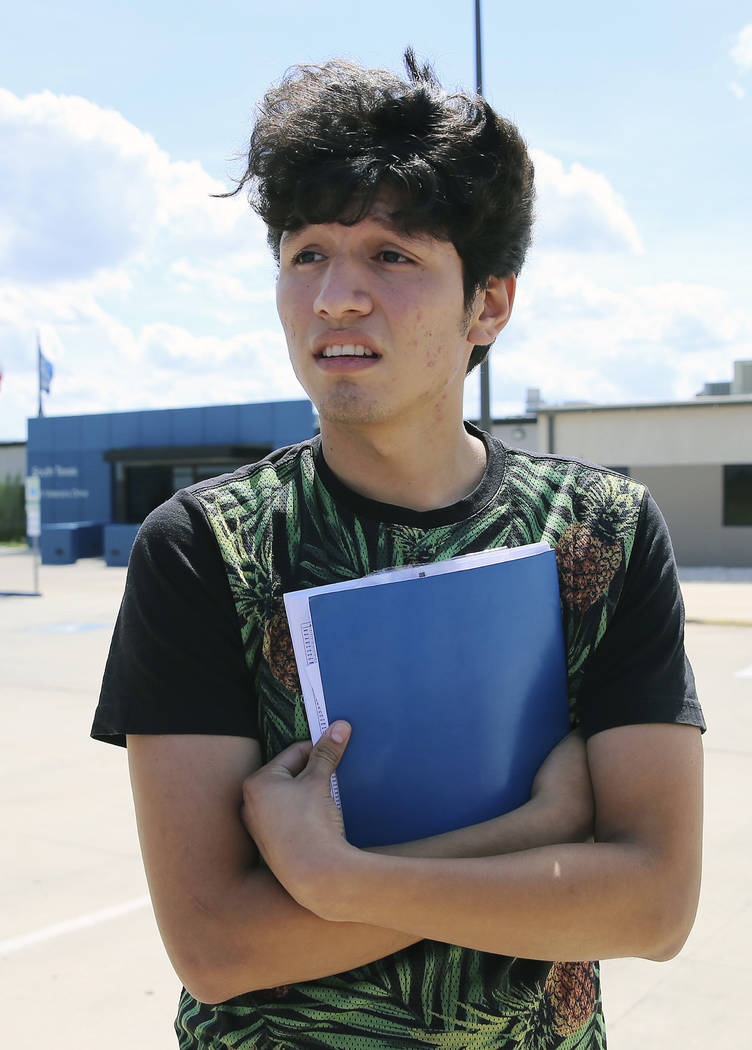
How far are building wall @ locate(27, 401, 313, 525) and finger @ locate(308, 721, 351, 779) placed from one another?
90.4ft

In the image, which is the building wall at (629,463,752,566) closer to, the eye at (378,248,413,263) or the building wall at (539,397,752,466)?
the building wall at (539,397,752,466)

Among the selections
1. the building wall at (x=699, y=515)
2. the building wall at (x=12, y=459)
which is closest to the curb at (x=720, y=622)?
the building wall at (x=699, y=515)

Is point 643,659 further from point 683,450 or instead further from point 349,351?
point 683,450

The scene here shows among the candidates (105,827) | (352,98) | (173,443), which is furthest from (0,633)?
(173,443)

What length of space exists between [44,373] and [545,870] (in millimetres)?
32301

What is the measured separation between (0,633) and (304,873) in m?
13.3

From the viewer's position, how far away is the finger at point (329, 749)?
53.2 inches

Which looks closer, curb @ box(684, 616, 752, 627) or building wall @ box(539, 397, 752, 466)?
curb @ box(684, 616, 752, 627)

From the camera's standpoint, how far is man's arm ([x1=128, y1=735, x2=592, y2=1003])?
1.32 meters

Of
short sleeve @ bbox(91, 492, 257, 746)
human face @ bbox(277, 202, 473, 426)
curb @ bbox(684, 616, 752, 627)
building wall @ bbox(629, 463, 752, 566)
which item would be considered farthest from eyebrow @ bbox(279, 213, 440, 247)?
building wall @ bbox(629, 463, 752, 566)

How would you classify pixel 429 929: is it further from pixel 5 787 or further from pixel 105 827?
pixel 5 787

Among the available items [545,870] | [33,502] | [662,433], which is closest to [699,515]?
[662,433]

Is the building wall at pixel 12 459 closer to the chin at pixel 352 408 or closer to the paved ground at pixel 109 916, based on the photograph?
the paved ground at pixel 109 916

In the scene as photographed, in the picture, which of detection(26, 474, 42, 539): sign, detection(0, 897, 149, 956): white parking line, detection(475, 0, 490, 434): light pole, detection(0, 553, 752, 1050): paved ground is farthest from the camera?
detection(26, 474, 42, 539): sign
